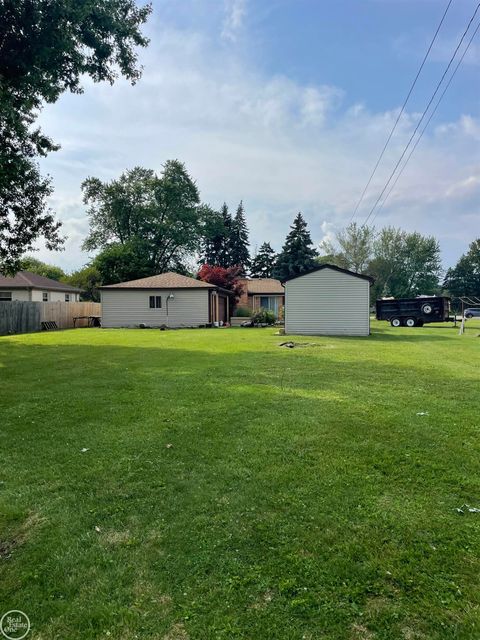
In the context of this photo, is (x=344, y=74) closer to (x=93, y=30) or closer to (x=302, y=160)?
Answer: (x=302, y=160)

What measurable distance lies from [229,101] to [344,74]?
4082 millimetres

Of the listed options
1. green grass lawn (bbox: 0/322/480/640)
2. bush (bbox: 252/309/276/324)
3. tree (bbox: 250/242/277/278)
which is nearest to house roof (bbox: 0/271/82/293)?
bush (bbox: 252/309/276/324)

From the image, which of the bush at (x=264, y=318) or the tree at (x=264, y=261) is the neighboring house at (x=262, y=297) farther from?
the tree at (x=264, y=261)

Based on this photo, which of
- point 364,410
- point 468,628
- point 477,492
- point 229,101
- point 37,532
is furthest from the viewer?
point 229,101

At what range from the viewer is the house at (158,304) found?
84.2 feet

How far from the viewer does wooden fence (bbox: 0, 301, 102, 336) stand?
2115cm

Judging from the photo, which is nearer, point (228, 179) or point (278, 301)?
point (228, 179)

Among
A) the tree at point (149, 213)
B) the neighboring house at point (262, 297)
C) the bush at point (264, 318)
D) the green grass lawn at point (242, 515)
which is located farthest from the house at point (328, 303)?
the tree at point (149, 213)

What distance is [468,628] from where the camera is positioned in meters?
1.94

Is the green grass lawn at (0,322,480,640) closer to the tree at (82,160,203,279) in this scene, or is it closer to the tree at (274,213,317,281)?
the tree at (82,160,203,279)

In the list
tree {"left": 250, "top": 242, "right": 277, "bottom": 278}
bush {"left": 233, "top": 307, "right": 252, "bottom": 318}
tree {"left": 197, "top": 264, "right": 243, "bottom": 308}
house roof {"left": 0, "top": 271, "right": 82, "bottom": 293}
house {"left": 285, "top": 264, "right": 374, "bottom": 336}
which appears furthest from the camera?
tree {"left": 250, "top": 242, "right": 277, "bottom": 278}

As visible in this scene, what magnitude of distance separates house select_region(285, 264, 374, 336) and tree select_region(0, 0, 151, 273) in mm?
11001

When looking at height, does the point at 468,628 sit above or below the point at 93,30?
below

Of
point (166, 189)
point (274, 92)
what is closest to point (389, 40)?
point (274, 92)
